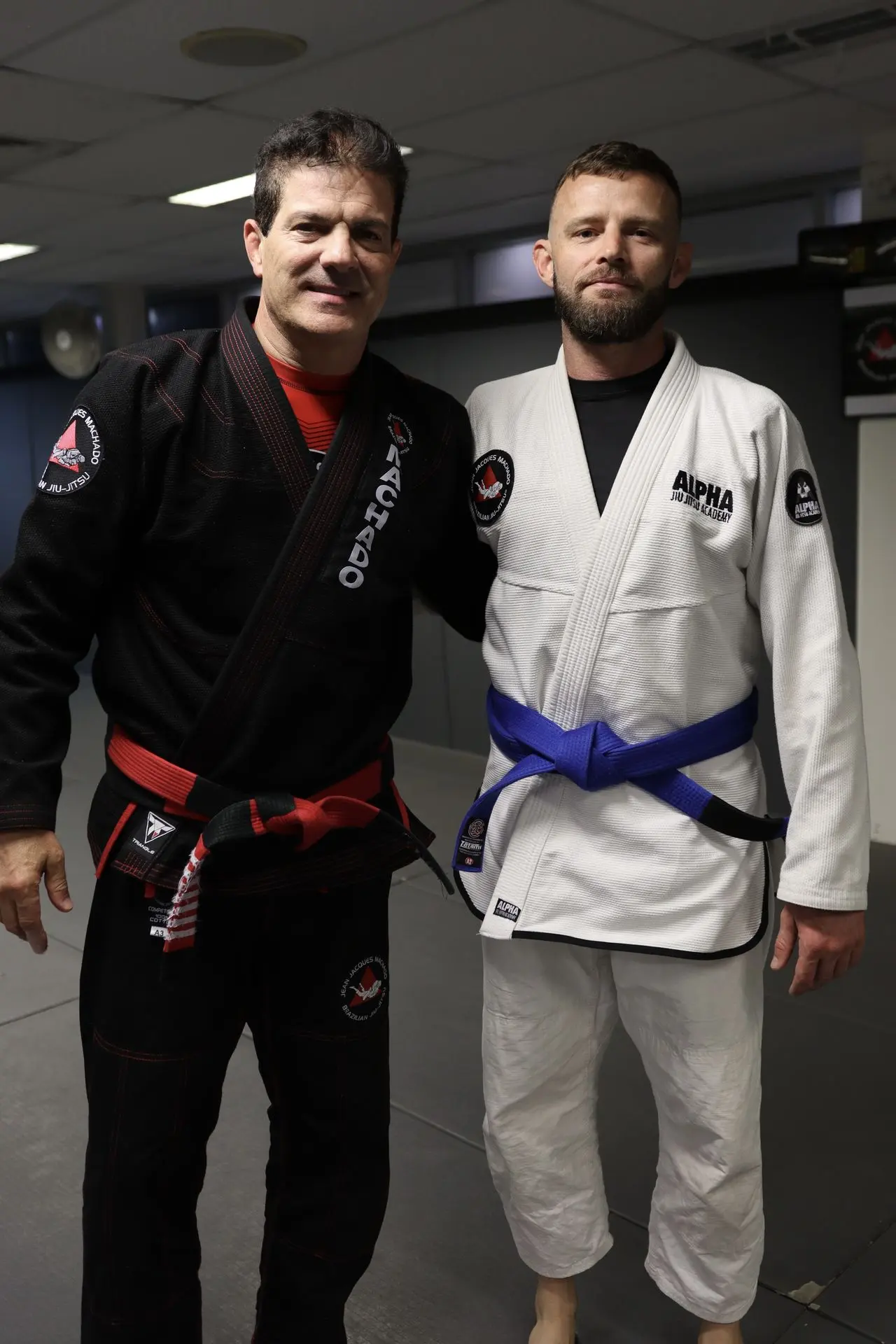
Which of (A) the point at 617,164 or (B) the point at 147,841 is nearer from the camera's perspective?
(B) the point at 147,841

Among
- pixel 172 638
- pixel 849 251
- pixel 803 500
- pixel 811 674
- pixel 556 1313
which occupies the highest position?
pixel 849 251

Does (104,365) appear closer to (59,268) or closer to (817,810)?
(817,810)

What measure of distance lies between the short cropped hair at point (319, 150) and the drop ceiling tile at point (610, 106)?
5.95ft

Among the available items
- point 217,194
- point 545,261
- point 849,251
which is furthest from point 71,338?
point 545,261

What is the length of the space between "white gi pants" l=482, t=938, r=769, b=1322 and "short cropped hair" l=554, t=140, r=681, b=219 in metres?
1.00

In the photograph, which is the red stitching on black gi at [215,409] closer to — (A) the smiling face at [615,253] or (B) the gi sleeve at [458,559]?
(B) the gi sleeve at [458,559]

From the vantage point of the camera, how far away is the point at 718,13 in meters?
2.59

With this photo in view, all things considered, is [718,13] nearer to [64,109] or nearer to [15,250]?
[64,109]

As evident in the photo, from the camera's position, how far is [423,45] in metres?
2.79

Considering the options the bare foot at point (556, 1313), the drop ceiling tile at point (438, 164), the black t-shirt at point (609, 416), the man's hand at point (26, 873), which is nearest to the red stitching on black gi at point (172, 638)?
the man's hand at point (26, 873)

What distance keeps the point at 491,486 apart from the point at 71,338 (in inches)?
229

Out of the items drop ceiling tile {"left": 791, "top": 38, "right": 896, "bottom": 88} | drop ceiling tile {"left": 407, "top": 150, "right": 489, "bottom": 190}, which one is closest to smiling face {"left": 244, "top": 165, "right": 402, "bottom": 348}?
drop ceiling tile {"left": 791, "top": 38, "right": 896, "bottom": 88}

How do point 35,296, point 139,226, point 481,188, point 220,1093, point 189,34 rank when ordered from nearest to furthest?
point 220,1093, point 189,34, point 481,188, point 139,226, point 35,296

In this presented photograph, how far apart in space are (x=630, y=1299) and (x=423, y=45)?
2.62m
